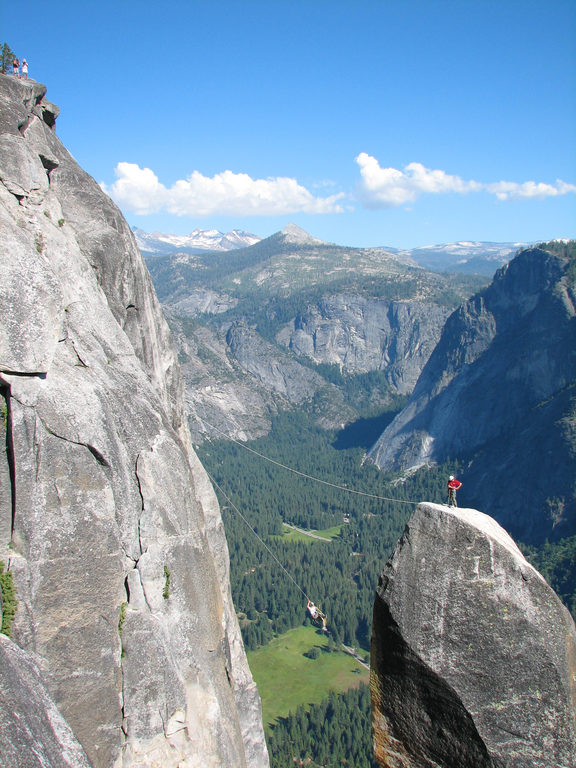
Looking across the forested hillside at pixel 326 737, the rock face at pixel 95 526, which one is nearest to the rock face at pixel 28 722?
the rock face at pixel 95 526

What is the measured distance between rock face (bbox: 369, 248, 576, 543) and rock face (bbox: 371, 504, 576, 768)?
84.0 metres

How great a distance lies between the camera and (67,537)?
43.6ft

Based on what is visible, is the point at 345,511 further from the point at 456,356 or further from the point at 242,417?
the point at 242,417

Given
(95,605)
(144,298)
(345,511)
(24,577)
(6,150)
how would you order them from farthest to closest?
(345,511) < (144,298) < (6,150) < (95,605) < (24,577)

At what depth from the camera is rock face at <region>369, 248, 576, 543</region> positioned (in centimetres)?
9412

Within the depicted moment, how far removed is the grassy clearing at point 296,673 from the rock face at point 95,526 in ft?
→ 158

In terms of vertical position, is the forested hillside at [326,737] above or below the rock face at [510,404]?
below

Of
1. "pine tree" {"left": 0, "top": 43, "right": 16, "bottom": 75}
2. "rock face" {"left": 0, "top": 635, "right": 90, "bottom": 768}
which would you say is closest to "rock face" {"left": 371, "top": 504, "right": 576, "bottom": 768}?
"rock face" {"left": 0, "top": 635, "right": 90, "bottom": 768}

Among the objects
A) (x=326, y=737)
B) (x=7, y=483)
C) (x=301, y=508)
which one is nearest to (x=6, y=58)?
(x=7, y=483)

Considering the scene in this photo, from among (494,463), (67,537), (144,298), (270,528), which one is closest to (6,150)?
(144,298)

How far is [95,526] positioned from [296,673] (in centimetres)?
6058

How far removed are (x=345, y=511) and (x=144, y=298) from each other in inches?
4046

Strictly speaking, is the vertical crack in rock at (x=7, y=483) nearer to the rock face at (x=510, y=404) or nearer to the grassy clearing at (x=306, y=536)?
the rock face at (x=510, y=404)

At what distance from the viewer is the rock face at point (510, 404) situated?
94.1m
